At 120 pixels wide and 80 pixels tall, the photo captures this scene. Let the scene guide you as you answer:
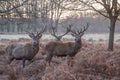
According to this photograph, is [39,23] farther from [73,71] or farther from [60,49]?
[73,71]

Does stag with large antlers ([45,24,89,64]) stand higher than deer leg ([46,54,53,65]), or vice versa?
stag with large antlers ([45,24,89,64])

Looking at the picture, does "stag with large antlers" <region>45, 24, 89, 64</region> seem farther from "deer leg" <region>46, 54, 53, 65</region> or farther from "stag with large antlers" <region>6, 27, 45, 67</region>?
"stag with large antlers" <region>6, 27, 45, 67</region>

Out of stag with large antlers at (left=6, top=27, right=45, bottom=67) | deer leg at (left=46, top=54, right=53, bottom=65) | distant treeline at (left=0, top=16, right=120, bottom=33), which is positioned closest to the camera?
deer leg at (left=46, top=54, right=53, bottom=65)

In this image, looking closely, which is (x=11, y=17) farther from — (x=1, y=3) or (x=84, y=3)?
(x=84, y=3)

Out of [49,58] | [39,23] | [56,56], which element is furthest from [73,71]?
[39,23]

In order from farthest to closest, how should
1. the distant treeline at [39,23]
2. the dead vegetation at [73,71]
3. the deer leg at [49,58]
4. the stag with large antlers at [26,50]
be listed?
1. the distant treeline at [39,23]
2. the stag with large antlers at [26,50]
3. the deer leg at [49,58]
4. the dead vegetation at [73,71]

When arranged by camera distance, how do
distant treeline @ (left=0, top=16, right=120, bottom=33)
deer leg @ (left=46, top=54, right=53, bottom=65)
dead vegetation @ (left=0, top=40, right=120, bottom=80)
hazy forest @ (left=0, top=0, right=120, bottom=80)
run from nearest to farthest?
dead vegetation @ (left=0, top=40, right=120, bottom=80)
hazy forest @ (left=0, top=0, right=120, bottom=80)
deer leg @ (left=46, top=54, right=53, bottom=65)
distant treeline @ (left=0, top=16, right=120, bottom=33)

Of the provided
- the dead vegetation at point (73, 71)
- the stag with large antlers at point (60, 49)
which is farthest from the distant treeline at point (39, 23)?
the dead vegetation at point (73, 71)

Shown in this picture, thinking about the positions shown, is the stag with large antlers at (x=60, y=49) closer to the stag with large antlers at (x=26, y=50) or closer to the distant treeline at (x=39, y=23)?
the stag with large antlers at (x=26, y=50)

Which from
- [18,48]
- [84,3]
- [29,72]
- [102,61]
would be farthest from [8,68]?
[84,3]

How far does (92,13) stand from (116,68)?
7.79 metres

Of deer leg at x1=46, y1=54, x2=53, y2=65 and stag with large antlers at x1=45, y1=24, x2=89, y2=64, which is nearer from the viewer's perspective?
deer leg at x1=46, y1=54, x2=53, y2=65

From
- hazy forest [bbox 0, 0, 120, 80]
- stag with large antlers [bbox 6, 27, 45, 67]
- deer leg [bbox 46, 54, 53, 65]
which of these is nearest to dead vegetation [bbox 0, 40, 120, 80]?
hazy forest [bbox 0, 0, 120, 80]

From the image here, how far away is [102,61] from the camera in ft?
41.1
